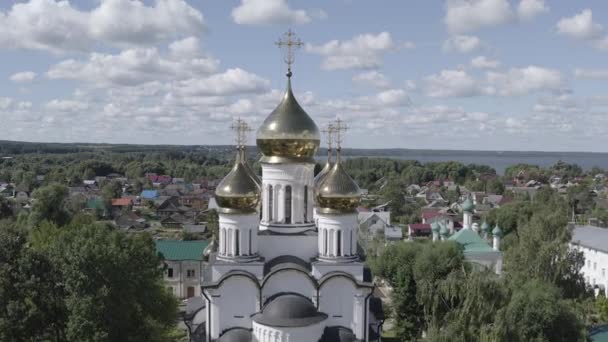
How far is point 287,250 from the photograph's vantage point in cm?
1533

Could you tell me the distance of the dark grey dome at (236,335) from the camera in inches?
553

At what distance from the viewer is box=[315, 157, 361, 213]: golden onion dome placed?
14.8 m

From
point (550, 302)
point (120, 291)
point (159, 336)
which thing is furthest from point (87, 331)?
point (550, 302)

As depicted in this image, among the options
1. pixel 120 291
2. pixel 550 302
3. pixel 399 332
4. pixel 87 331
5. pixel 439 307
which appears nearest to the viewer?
pixel 87 331

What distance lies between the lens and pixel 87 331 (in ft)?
45.5

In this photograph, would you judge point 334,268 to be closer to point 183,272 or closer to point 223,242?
point 223,242

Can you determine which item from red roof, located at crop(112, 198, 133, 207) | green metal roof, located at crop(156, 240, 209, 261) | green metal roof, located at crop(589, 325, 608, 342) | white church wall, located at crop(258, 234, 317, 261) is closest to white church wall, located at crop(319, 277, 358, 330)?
white church wall, located at crop(258, 234, 317, 261)

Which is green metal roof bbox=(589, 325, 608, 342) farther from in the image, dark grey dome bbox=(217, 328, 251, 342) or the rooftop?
dark grey dome bbox=(217, 328, 251, 342)

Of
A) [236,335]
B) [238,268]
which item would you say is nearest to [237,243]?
[238,268]

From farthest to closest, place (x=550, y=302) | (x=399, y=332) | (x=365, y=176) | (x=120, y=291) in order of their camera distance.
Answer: (x=365, y=176)
(x=399, y=332)
(x=550, y=302)
(x=120, y=291)

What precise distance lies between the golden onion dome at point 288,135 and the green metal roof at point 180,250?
12780 millimetres

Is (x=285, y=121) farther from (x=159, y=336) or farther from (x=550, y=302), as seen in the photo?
(x=550, y=302)

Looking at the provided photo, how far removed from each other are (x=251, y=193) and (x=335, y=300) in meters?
3.55

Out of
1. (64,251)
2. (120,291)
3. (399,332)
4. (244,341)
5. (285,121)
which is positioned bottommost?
(399,332)
